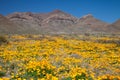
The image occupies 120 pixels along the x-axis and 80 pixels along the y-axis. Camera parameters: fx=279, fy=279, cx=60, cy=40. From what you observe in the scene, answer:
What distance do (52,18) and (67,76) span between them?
150385 mm

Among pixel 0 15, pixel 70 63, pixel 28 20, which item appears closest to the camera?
pixel 70 63

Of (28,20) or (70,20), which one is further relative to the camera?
(70,20)

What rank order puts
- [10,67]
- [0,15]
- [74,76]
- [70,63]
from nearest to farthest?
1. [74,76]
2. [10,67]
3. [70,63]
4. [0,15]

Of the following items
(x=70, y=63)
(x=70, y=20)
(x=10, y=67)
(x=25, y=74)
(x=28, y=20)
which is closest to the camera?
(x=25, y=74)

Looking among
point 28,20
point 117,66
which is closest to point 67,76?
point 117,66

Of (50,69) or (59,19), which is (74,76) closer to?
(50,69)

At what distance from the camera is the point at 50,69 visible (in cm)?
1391

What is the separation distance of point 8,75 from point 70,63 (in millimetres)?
4398

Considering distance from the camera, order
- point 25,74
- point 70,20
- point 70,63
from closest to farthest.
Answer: point 25,74 → point 70,63 → point 70,20

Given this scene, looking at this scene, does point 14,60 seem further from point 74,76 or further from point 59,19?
point 59,19

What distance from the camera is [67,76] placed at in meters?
12.9

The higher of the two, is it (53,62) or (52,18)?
(52,18)

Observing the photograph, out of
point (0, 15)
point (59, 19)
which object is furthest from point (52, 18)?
point (0, 15)

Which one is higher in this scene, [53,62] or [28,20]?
[28,20]
